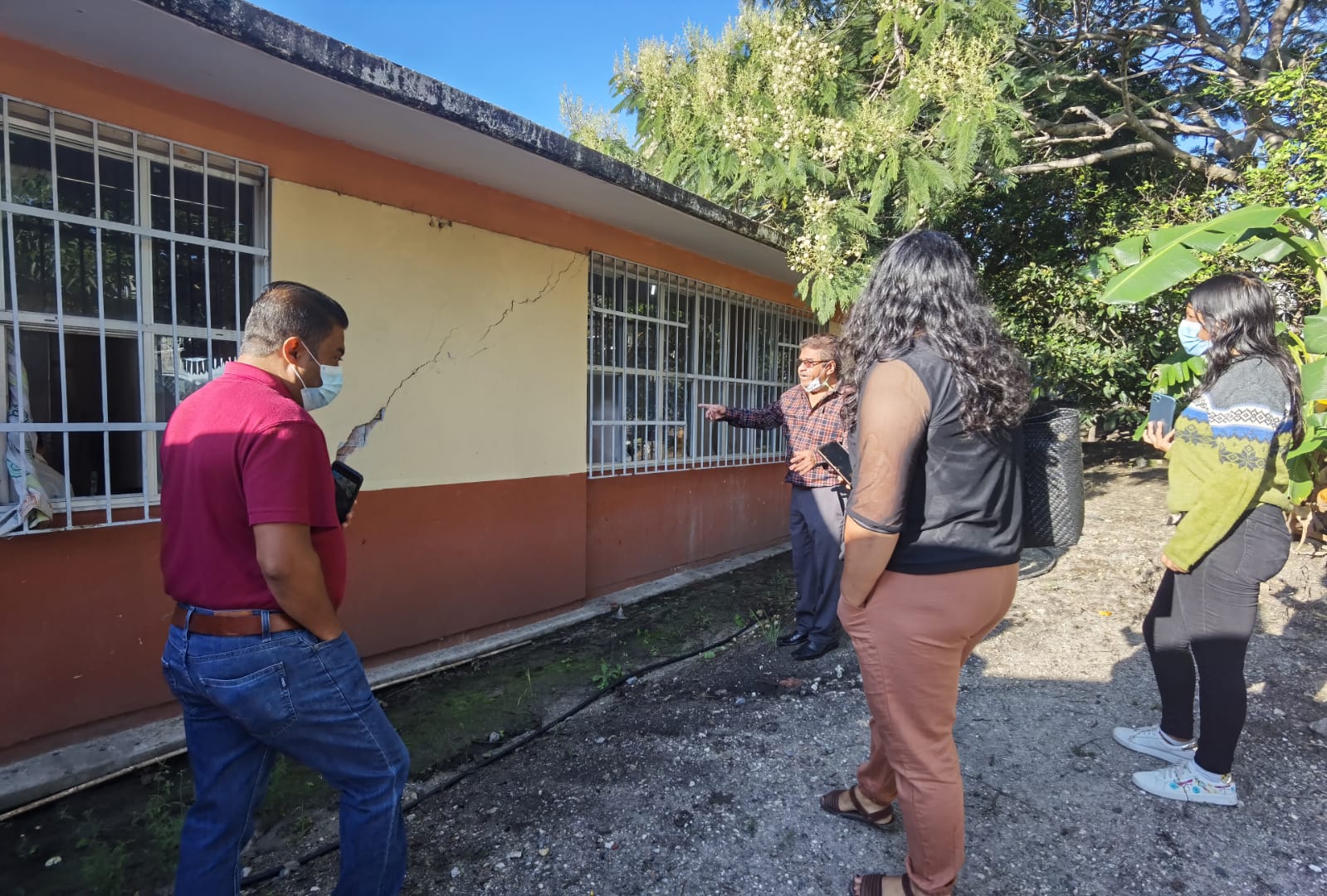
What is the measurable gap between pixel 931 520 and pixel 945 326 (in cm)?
50

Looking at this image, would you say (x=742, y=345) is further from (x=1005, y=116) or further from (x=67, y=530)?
(x=67, y=530)

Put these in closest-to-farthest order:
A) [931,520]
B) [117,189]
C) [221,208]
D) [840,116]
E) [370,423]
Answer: [931,520]
[117,189]
[221,208]
[370,423]
[840,116]

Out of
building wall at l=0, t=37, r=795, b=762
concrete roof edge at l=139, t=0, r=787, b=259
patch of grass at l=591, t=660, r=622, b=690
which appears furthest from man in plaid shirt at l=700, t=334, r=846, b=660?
concrete roof edge at l=139, t=0, r=787, b=259

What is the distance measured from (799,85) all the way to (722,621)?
12.2 feet

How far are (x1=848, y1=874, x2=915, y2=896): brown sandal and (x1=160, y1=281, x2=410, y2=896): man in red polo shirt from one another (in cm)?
127

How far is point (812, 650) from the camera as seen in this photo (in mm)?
3797

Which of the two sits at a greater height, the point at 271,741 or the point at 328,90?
the point at 328,90

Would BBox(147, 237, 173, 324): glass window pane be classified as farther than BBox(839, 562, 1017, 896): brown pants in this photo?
Yes

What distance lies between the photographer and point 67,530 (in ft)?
8.52

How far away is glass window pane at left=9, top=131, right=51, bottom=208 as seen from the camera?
2.50 metres

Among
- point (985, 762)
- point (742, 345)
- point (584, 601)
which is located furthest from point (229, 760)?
point (742, 345)

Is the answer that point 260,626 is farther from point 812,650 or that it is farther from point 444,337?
point 812,650

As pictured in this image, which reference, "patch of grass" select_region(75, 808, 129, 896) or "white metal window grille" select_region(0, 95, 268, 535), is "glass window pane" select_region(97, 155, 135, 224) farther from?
"patch of grass" select_region(75, 808, 129, 896)

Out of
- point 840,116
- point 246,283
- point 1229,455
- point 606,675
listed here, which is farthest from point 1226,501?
point 246,283
